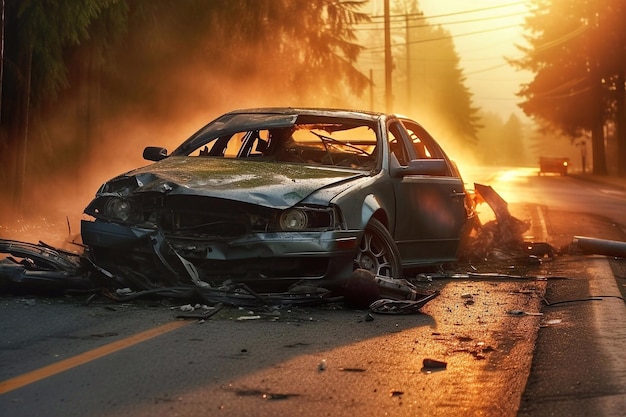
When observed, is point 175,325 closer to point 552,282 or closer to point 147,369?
point 147,369

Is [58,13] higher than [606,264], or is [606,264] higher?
[58,13]

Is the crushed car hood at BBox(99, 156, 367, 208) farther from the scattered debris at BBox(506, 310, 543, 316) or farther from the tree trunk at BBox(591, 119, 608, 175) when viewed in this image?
the tree trunk at BBox(591, 119, 608, 175)

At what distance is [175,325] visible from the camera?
5871mm

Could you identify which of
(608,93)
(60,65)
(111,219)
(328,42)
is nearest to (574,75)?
(608,93)

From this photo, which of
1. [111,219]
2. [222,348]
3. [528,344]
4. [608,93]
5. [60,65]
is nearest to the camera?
[222,348]

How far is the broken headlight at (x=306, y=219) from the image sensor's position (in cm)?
663

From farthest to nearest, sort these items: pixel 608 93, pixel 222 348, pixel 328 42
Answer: pixel 608 93 → pixel 328 42 → pixel 222 348

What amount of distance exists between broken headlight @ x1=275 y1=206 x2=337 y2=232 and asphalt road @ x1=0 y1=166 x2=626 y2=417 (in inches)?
22.8

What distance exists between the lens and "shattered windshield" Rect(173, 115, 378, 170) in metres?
8.46

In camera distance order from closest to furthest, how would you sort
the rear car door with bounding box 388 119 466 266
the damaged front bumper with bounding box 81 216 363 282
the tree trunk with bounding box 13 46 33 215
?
the damaged front bumper with bounding box 81 216 363 282 → the rear car door with bounding box 388 119 466 266 → the tree trunk with bounding box 13 46 33 215

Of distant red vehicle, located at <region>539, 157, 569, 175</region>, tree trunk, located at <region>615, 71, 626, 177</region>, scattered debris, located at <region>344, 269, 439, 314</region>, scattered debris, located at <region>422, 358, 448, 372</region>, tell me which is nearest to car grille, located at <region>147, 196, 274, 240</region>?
scattered debris, located at <region>344, 269, 439, 314</region>

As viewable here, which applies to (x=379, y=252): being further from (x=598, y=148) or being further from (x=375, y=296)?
(x=598, y=148)

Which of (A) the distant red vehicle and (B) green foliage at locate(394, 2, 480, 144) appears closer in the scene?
(A) the distant red vehicle

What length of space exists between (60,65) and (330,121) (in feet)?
19.2
